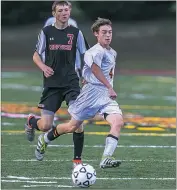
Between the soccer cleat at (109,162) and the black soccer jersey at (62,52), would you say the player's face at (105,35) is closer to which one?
the black soccer jersey at (62,52)

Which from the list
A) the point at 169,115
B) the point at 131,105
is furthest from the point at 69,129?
the point at 131,105

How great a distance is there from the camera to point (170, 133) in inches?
537

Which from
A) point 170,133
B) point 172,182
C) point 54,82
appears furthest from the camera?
point 170,133

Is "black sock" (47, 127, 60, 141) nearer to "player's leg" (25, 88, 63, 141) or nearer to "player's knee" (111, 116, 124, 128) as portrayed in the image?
"player's leg" (25, 88, 63, 141)

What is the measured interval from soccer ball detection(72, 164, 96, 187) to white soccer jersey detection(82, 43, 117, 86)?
1.54 meters

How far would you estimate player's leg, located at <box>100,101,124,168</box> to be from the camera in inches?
369

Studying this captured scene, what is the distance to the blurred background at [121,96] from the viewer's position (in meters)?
9.91

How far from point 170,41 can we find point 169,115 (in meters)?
22.7

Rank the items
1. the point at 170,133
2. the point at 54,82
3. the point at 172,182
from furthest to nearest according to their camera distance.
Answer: the point at 170,133, the point at 54,82, the point at 172,182

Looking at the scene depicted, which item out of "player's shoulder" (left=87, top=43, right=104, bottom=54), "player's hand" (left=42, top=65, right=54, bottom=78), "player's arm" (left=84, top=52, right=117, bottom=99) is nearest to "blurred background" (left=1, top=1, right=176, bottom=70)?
"player's hand" (left=42, top=65, right=54, bottom=78)

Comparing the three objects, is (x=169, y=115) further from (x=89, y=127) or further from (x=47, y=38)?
(x=47, y=38)

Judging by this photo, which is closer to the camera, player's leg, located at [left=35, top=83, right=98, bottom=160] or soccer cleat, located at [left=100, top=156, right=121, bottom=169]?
soccer cleat, located at [left=100, top=156, right=121, bottom=169]

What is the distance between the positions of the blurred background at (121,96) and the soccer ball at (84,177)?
0.16 metres

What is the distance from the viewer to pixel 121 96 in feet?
65.9
